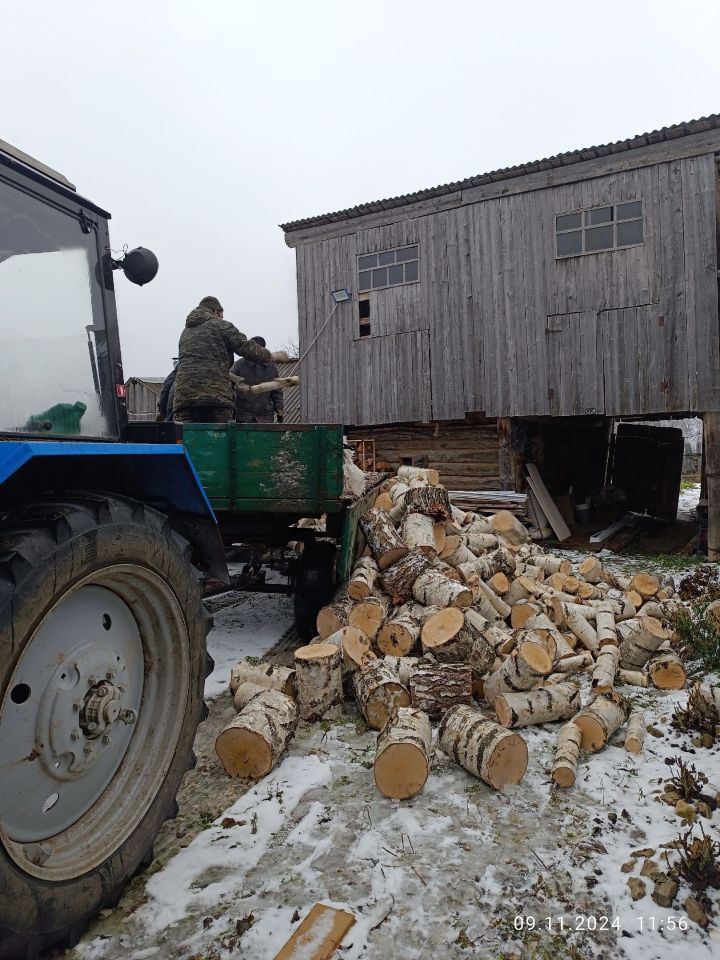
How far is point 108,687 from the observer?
221 cm

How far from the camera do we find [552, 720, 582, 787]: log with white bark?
3.18 metres

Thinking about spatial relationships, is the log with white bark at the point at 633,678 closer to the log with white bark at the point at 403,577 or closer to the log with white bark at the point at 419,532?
the log with white bark at the point at 403,577

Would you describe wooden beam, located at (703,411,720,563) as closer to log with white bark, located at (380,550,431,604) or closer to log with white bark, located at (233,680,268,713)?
log with white bark, located at (380,550,431,604)

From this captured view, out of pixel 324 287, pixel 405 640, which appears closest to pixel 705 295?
pixel 324 287

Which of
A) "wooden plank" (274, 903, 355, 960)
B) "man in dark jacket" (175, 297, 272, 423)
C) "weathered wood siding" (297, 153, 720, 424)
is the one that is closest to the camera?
"wooden plank" (274, 903, 355, 960)

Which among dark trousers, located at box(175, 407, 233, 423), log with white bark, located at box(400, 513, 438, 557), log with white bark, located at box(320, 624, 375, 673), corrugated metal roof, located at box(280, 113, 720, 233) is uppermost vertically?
corrugated metal roof, located at box(280, 113, 720, 233)

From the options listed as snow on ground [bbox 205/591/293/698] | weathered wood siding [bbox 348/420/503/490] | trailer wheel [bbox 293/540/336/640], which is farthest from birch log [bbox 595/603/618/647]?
weathered wood siding [bbox 348/420/503/490]

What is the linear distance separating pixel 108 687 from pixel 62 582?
569mm

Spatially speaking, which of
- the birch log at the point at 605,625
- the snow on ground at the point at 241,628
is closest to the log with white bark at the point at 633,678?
the birch log at the point at 605,625

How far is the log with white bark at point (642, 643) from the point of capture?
491 cm

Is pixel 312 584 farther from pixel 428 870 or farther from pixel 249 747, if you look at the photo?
pixel 428 870

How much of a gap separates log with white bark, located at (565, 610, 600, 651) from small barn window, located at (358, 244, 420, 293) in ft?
27.1

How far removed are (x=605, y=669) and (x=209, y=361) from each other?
15.4ft

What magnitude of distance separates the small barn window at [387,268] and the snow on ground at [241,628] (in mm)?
7495
